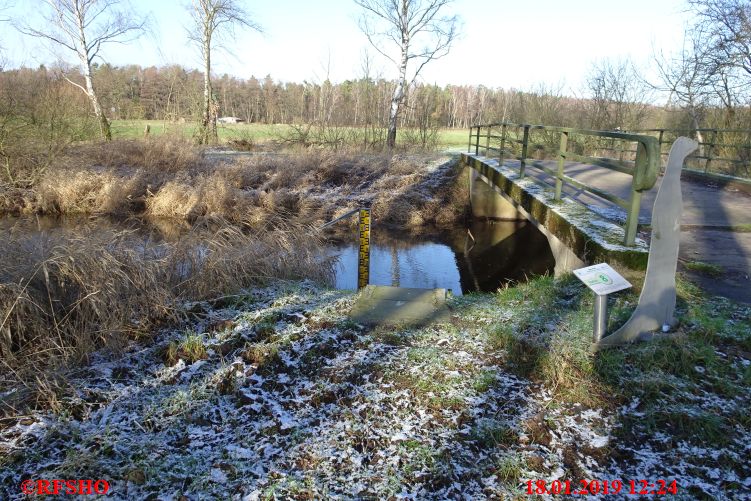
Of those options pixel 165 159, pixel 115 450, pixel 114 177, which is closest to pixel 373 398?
pixel 115 450

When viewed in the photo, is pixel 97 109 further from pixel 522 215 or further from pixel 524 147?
pixel 524 147

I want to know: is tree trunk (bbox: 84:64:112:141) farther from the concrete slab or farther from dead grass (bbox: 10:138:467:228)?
the concrete slab

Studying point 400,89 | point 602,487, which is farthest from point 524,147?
point 400,89

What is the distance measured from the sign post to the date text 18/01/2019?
1.43 meters

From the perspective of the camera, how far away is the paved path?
505cm

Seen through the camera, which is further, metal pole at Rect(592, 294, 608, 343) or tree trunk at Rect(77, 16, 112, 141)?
tree trunk at Rect(77, 16, 112, 141)

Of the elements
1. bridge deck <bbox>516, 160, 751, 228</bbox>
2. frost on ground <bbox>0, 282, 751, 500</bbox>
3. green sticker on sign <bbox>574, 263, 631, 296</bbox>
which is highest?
bridge deck <bbox>516, 160, 751, 228</bbox>

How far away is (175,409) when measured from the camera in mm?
3371

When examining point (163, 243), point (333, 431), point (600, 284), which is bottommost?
point (333, 431)

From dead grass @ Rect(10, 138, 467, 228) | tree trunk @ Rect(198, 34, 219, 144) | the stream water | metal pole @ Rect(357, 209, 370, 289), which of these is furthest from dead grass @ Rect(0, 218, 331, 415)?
tree trunk @ Rect(198, 34, 219, 144)

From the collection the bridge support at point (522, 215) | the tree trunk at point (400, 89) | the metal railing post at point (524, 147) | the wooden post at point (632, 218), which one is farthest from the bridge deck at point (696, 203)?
the tree trunk at point (400, 89)

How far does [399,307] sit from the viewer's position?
5285 mm

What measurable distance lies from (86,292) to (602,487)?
4565 millimetres

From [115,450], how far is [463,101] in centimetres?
9238
